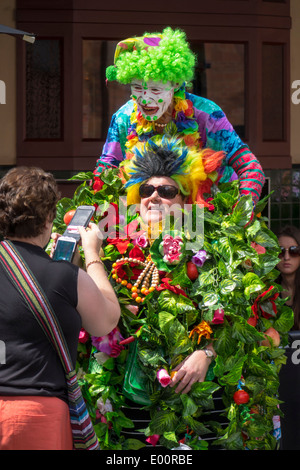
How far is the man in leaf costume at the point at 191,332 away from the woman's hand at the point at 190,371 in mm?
19

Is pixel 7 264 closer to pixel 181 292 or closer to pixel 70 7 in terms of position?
pixel 181 292

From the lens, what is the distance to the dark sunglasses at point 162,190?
346 cm

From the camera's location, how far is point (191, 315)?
10.8ft

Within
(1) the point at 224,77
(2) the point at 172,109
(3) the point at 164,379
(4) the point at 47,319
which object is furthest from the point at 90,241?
(1) the point at 224,77

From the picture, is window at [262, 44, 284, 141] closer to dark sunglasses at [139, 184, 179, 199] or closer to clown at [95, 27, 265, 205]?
clown at [95, 27, 265, 205]

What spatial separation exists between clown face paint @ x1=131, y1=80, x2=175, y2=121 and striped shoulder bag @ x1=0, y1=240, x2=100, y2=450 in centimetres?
119

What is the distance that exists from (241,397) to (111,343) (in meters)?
0.58

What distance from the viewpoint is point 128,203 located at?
3.62 meters

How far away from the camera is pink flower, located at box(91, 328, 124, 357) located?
3.37m

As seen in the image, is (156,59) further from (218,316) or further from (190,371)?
(190,371)

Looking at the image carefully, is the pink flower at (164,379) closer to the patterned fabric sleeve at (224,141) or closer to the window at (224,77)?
the patterned fabric sleeve at (224,141)

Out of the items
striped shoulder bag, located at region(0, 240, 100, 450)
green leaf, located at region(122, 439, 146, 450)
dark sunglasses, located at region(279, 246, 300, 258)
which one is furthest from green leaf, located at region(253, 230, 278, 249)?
dark sunglasses, located at region(279, 246, 300, 258)

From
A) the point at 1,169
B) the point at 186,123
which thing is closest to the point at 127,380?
the point at 186,123

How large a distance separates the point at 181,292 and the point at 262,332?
41 cm
